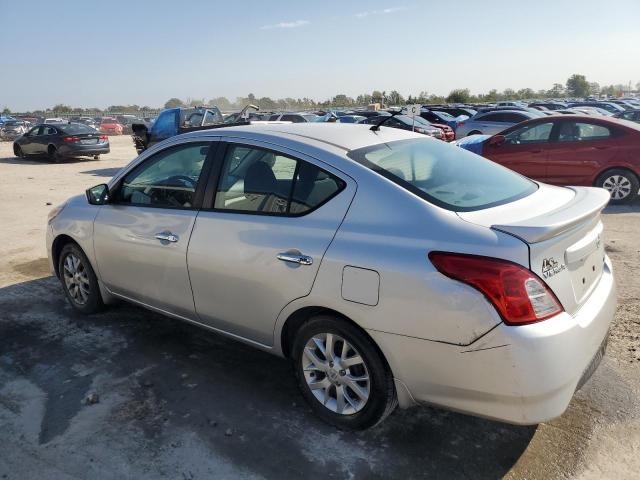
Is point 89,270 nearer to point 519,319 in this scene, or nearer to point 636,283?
point 519,319

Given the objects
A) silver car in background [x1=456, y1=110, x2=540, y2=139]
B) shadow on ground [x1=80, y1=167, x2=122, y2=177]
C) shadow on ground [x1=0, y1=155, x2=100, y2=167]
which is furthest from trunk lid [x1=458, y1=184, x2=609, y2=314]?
shadow on ground [x1=0, y1=155, x2=100, y2=167]

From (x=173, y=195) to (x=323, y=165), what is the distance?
4.26 feet

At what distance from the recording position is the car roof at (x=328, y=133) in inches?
125

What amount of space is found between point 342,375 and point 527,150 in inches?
323

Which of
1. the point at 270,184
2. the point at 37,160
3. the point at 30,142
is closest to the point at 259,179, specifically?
the point at 270,184

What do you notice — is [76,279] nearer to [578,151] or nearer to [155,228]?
[155,228]

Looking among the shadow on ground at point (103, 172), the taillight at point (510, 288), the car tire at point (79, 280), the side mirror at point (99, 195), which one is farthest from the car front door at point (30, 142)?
the taillight at point (510, 288)

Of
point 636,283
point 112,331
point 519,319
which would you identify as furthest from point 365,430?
point 636,283

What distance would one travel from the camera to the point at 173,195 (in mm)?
3688

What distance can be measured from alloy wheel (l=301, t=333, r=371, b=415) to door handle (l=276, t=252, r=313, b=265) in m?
0.42

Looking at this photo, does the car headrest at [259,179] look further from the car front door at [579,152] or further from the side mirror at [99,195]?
the car front door at [579,152]

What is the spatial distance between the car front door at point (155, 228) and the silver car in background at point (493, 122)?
15851 mm

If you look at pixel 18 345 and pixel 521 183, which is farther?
pixel 18 345

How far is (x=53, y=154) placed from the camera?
1795 cm
